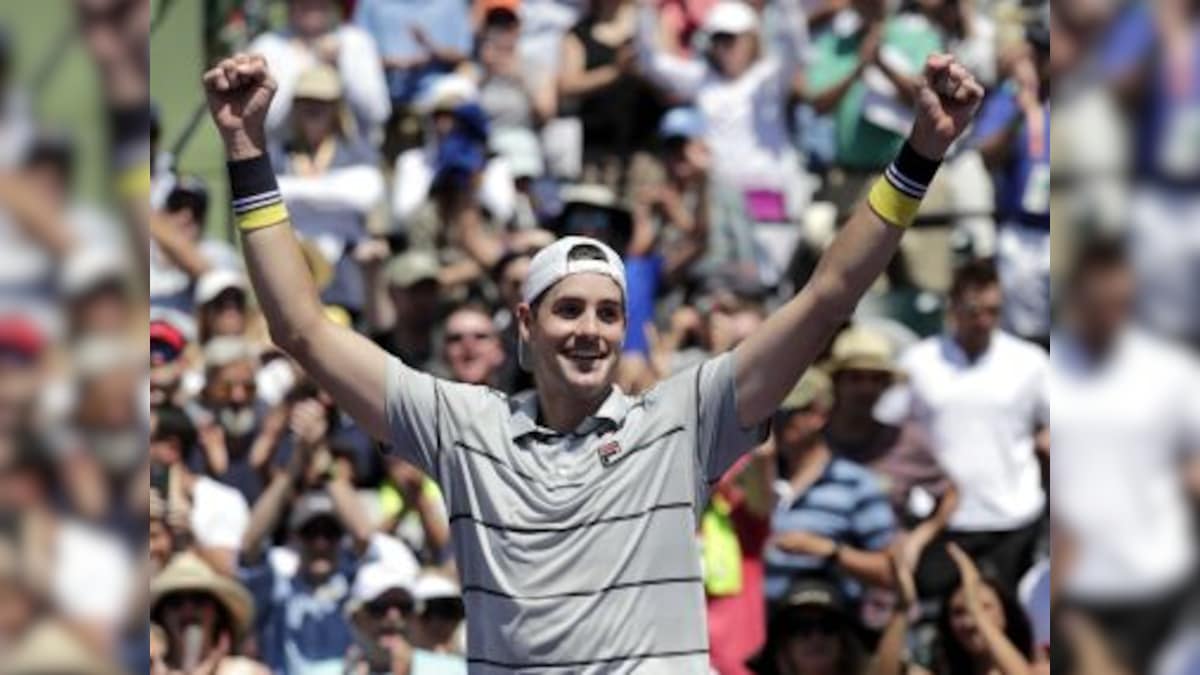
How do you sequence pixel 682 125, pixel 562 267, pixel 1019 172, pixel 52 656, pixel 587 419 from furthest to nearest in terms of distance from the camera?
1. pixel 682 125
2. pixel 1019 172
3. pixel 562 267
4. pixel 587 419
5. pixel 52 656

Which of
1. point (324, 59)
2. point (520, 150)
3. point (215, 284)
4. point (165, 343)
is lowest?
point (165, 343)

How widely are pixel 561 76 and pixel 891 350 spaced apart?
2.40 m

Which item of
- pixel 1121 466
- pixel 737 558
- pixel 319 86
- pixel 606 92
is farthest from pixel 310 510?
pixel 1121 466

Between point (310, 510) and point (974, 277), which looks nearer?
point (310, 510)

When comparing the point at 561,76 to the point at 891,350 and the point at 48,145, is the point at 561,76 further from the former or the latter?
the point at 48,145

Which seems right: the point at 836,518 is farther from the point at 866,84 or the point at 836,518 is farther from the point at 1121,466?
the point at 1121,466

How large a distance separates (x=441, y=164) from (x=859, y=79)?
2039 millimetres

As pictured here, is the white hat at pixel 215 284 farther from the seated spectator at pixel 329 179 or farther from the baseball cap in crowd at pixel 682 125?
the baseball cap in crowd at pixel 682 125

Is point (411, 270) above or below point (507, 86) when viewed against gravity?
below

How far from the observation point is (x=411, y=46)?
35.7 ft

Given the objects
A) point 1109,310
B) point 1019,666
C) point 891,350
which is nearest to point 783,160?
point 891,350

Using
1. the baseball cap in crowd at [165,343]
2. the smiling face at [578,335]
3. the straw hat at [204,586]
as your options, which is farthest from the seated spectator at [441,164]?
the smiling face at [578,335]

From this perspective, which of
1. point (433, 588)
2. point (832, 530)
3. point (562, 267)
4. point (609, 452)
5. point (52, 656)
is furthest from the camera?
point (832, 530)

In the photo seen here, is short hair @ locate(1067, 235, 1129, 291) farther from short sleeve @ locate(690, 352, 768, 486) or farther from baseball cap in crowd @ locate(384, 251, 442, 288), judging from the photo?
baseball cap in crowd @ locate(384, 251, 442, 288)
